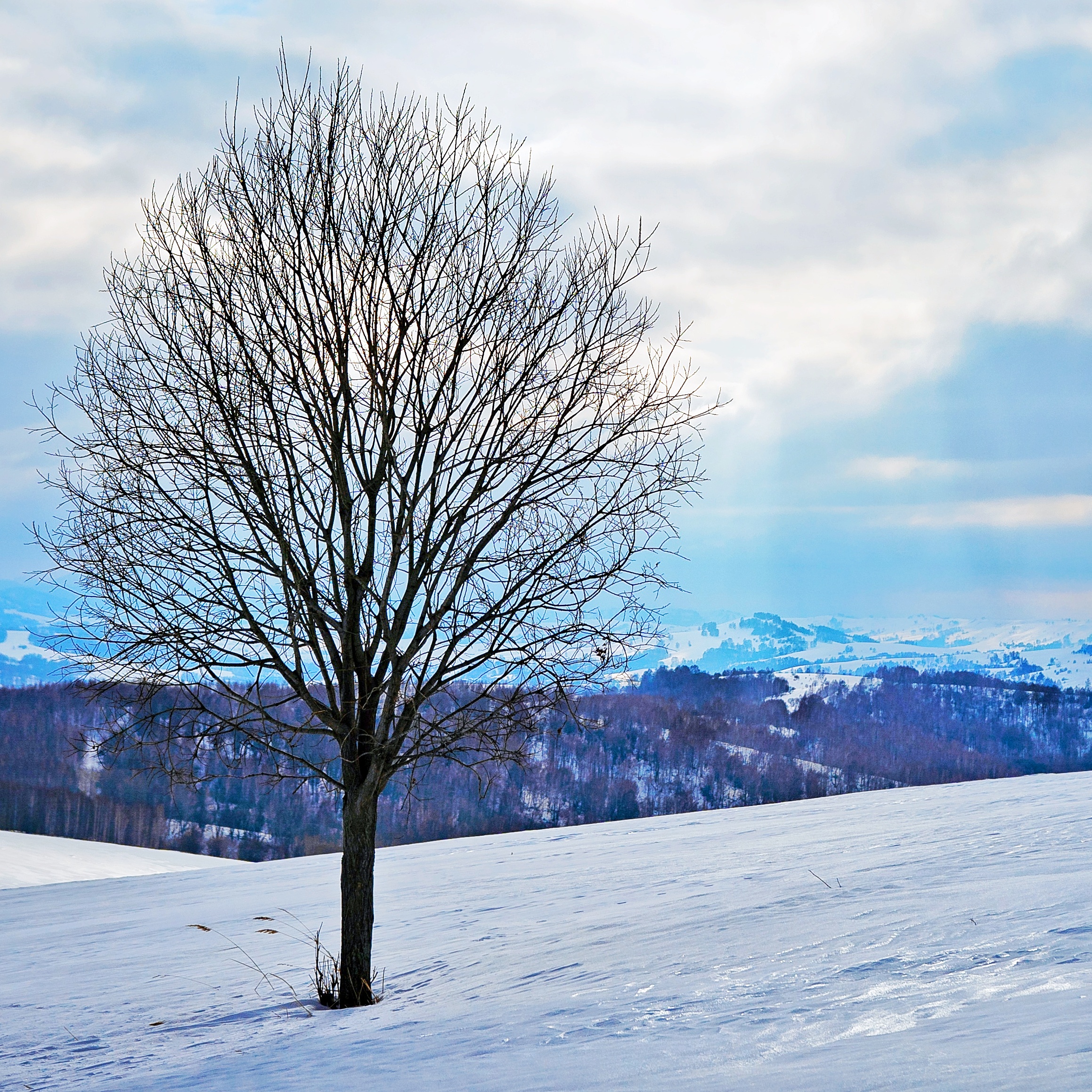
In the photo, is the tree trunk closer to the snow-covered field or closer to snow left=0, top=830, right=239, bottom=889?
the snow-covered field

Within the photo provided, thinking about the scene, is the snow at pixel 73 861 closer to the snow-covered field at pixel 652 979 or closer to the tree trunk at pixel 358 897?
the snow-covered field at pixel 652 979

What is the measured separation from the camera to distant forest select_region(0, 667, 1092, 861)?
273 ft

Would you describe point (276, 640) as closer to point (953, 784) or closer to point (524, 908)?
point (524, 908)

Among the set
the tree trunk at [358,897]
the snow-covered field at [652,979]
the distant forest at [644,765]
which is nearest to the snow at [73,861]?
the distant forest at [644,765]

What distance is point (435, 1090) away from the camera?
4367 mm

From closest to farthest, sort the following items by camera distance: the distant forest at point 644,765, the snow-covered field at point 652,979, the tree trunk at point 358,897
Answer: the snow-covered field at point 652,979 < the tree trunk at point 358,897 < the distant forest at point 644,765

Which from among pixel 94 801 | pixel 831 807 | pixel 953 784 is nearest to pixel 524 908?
pixel 831 807

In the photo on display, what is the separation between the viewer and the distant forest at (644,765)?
83.2m

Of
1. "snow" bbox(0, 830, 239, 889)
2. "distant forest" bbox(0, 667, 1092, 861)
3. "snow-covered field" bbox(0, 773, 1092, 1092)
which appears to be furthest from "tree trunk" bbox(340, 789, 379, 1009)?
"distant forest" bbox(0, 667, 1092, 861)

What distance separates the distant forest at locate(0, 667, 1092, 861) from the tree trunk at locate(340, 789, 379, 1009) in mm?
40078

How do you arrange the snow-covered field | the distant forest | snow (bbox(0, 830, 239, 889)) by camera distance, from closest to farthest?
the snow-covered field < snow (bbox(0, 830, 239, 889)) < the distant forest

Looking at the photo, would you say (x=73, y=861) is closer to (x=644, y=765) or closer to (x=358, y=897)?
(x=358, y=897)

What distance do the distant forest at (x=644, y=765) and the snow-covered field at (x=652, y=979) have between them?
35686 millimetres

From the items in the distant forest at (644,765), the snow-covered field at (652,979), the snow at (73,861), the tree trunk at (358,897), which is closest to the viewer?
the snow-covered field at (652,979)
